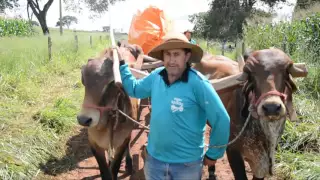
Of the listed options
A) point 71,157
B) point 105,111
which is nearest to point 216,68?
point 105,111

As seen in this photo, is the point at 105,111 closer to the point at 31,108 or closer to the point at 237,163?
the point at 237,163

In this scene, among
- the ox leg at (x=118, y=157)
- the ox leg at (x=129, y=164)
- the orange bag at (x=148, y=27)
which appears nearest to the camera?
the ox leg at (x=118, y=157)

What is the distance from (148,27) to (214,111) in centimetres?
449

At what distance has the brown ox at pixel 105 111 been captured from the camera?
3.78 metres

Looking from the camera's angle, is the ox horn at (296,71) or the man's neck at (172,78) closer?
the man's neck at (172,78)

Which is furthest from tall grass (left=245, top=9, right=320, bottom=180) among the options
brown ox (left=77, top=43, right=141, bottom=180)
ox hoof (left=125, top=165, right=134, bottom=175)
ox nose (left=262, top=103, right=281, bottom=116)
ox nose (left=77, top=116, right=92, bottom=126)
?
ox nose (left=77, top=116, right=92, bottom=126)

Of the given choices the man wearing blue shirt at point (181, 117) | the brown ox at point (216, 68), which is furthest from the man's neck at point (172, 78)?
the brown ox at point (216, 68)

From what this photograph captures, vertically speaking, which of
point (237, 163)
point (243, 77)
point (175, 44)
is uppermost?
point (175, 44)

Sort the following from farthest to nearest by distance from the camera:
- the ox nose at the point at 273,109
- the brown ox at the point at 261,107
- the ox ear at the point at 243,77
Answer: the ox ear at the point at 243,77 < the brown ox at the point at 261,107 < the ox nose at the point at 273,109

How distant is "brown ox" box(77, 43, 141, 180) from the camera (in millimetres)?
3783

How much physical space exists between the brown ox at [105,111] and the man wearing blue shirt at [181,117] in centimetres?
109

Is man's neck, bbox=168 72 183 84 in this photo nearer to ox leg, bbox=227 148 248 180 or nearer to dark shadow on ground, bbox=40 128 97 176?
ox leg, bbox=227 148 248 180

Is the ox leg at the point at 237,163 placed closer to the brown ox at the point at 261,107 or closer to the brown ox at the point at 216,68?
the brown ox at the point at 261,107

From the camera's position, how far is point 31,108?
7.04 m
